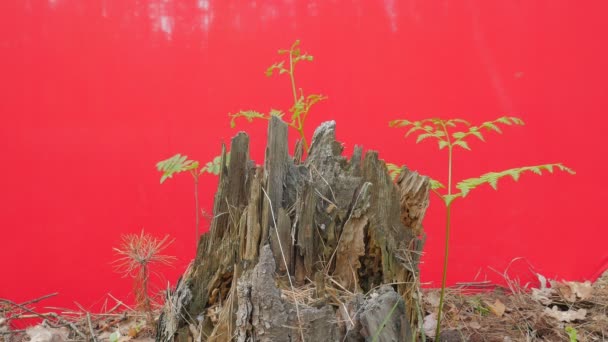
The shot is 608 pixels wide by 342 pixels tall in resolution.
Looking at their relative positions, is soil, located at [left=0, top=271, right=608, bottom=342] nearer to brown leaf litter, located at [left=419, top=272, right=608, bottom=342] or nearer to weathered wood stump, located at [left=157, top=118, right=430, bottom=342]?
brown leaf litter, located at [left=419, top=272, right=608, bottom=342]

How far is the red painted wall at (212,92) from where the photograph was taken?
129 inches

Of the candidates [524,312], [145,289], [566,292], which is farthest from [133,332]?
[566,292]

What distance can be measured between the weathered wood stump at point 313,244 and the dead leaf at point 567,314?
1307 millimetres

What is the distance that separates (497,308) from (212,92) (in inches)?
86.3

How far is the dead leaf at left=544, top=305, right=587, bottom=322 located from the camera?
2986 millimetres

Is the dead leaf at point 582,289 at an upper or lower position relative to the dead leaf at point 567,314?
upper

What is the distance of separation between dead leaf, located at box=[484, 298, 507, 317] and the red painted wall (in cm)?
78

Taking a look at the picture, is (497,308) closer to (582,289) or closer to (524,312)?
(524,312)

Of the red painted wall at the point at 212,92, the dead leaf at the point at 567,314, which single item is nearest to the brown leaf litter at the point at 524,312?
the dead leaf at the point at 567,314

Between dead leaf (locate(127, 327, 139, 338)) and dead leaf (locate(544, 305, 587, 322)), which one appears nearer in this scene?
dead leaf (locate(127, 327, 139, 338))

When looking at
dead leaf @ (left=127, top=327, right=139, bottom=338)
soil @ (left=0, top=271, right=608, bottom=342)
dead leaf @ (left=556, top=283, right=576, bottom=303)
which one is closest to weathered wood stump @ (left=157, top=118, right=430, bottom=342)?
soil @ (left=0, top=271, right=608, bottom=342)

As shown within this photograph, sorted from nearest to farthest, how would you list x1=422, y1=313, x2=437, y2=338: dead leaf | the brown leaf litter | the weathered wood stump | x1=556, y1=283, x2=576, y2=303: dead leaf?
1. the weathered wood stump
2. x1=422, y1=313, x2=437, y2=338: dead leaf
3. the brown leaf litter
4. x1=556, y1=283, x2=576, y2=303: dead leaf

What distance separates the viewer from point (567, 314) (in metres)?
3.02

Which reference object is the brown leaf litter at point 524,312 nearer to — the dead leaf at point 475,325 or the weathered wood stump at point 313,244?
the dead leaf at point 475,325
